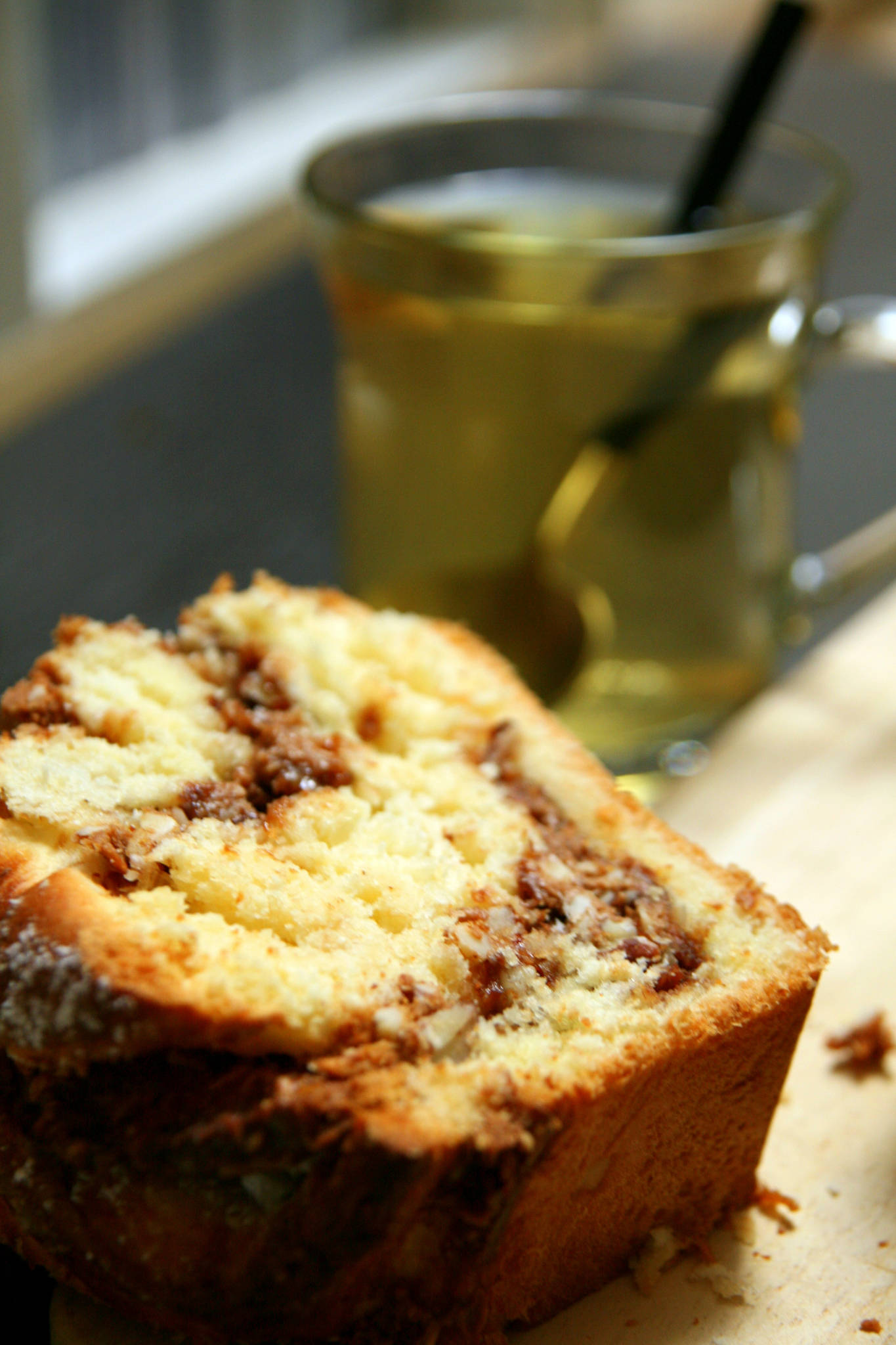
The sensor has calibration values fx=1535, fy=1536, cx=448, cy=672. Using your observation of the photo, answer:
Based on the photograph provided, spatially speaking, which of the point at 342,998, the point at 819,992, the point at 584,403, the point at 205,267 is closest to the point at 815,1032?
the point at 819,992

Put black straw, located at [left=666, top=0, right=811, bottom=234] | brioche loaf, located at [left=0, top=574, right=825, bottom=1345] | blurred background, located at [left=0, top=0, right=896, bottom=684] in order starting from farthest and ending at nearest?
blurred background, located at [left=0, top=0, right=896, bottom=684] < black straw, located at [left=666, top=0, right=811, bottom=234] < brioche loaf, located at [left=0, top=574, right=825, bottom=1345]

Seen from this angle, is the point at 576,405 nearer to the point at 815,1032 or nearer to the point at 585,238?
the point at 585,238

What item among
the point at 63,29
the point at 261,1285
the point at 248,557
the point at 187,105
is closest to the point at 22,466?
the point at 248,557

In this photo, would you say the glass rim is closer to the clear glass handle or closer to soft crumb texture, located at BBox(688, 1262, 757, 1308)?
the clear glass handle

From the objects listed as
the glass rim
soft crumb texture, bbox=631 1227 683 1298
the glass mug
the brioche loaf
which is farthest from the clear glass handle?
soft crumb texture, bbox=631 1227 683 1298

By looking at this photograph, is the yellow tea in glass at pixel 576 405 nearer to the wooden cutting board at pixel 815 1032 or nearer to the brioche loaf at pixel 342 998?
the wooden cutting board at pixel 815 1032

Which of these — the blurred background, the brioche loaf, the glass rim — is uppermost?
the glass rim

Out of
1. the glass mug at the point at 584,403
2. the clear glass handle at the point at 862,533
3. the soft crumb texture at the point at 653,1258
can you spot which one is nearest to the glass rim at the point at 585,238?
the glass mug at the point at 584,403
